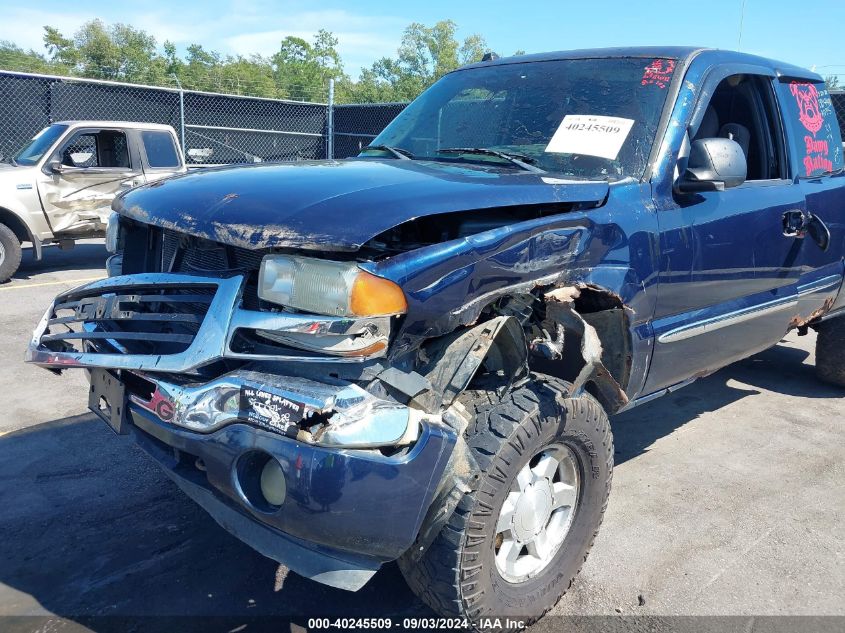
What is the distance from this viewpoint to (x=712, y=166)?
3.04m

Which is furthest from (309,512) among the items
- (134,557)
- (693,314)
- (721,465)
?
(721,465)

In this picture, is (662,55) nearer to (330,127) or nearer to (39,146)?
(39,146)

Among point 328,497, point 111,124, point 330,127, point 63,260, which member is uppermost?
point 330,127

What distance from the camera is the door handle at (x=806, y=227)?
3.73 metres

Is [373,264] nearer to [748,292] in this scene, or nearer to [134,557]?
[134,557]

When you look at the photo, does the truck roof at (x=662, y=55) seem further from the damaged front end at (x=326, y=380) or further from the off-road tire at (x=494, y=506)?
the off-road tire at (x=494, y=506)

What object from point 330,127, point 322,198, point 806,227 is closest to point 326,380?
point 322,198

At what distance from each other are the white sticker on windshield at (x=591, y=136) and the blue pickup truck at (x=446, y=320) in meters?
0.01

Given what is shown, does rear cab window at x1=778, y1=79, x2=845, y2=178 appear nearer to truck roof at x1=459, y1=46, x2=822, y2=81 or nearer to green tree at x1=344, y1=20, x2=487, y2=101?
truck roof at x1=459, y1=46, x2=822, y2=81

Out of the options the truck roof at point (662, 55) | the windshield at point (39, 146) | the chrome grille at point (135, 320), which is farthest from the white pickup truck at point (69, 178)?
the chrome grille at point (135, 320)

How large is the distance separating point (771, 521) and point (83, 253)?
10.4 meters

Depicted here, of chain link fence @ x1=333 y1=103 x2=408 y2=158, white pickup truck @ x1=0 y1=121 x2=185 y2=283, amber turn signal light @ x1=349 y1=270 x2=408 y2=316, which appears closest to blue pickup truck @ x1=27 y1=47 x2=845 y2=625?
amber turn signal light @ x1=349 y1=270 x2=408 y2=316

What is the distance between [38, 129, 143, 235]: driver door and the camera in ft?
28.9

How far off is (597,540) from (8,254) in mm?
7712
